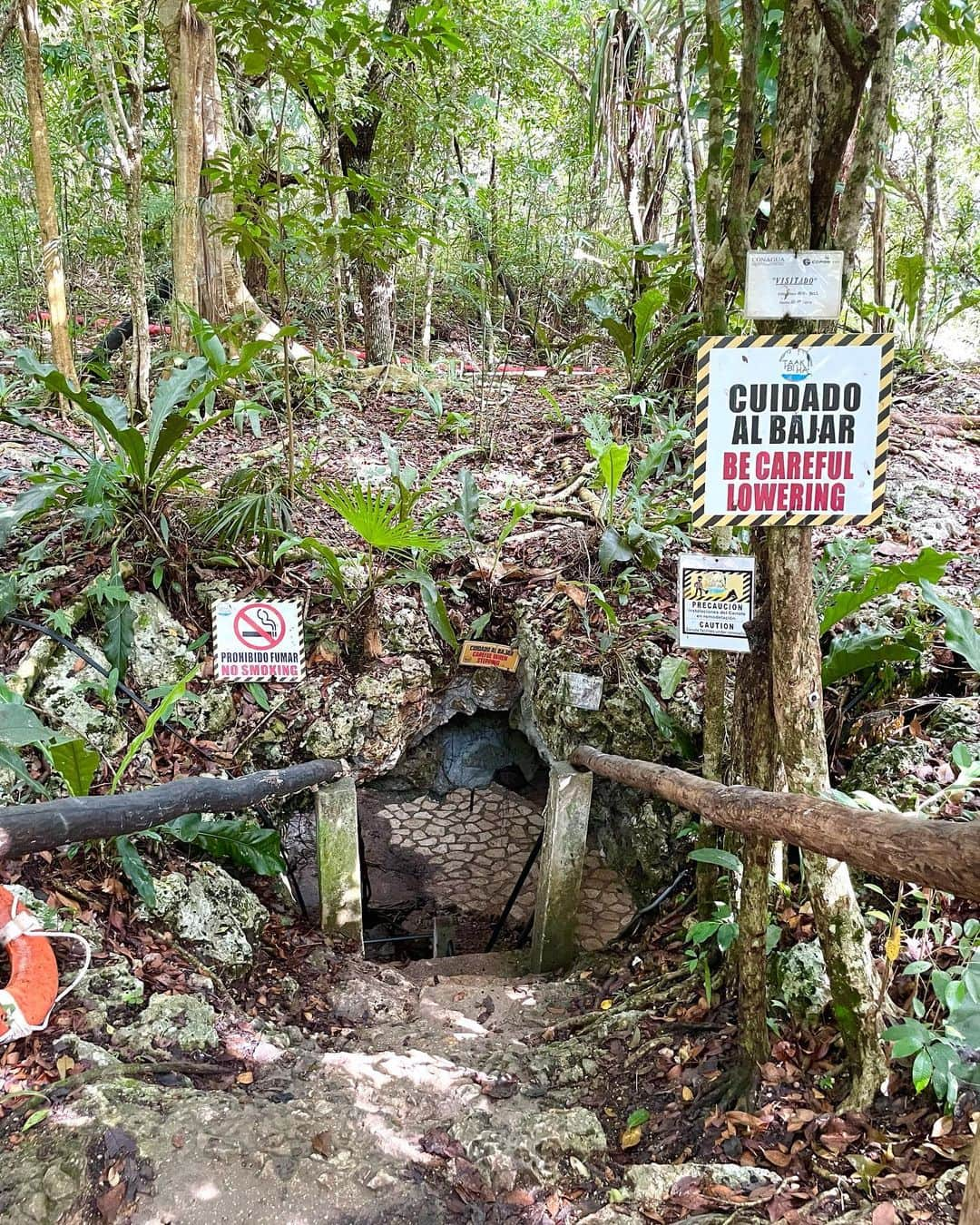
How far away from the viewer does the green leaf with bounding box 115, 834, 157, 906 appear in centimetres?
249

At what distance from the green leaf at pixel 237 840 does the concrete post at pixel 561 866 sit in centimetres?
118

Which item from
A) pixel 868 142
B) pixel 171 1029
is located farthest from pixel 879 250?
pixel 171 1029

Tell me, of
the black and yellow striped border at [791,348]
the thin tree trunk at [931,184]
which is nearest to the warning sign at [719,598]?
the black and yellow striped border at [791,348]

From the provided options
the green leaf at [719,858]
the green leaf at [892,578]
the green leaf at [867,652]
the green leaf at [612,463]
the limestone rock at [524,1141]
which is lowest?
the limestone rock at [524,1141]

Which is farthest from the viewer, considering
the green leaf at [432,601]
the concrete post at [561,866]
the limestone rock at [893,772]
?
the green leaf at [432,601]

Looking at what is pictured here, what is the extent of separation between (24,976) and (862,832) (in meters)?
1.91

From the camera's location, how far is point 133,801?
2.03m

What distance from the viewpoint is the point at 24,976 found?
190 centimetres

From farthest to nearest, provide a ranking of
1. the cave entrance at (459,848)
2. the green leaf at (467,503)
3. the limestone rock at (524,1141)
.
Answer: the cave entrance at (459,848) → the green leaf at (467,503) → the limestone rock at (524,1141)

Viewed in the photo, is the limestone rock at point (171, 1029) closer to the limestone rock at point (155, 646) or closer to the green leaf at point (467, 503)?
the limestone rock at point (155, 646)

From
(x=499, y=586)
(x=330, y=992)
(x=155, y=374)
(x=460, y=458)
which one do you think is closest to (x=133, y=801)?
(x=330, y=992)

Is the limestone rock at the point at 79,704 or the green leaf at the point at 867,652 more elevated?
the green leaf at the point at 867,652

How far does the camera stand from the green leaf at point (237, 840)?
9.73 ft

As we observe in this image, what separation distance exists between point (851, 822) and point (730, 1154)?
914 mm
